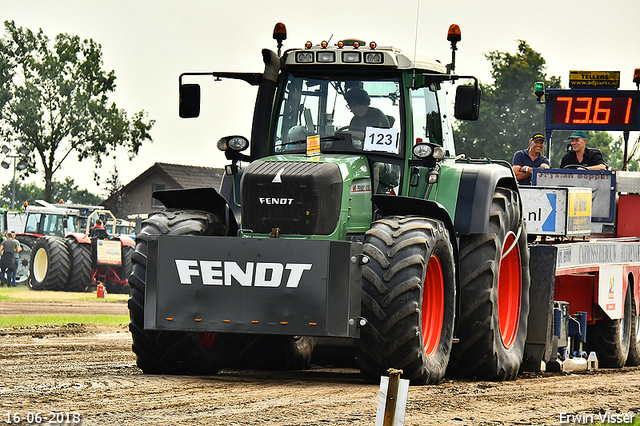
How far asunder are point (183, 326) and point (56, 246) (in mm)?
20011

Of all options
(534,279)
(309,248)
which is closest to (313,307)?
(309,248)

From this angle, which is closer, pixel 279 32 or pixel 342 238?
pixel 342 238

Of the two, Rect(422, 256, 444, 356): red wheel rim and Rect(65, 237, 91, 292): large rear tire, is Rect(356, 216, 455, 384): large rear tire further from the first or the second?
Rect(65, 237, 91, 292): large rear tire

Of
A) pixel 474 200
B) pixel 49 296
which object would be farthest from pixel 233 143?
pixel 49 296

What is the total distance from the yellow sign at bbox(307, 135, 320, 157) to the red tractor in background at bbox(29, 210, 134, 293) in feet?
63.2

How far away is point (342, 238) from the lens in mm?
8961

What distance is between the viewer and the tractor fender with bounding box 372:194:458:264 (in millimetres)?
8805

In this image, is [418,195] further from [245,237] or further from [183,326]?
[183,326]

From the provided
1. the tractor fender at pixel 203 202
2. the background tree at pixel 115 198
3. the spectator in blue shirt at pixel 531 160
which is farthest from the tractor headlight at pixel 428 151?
the background tree at pixel 115 198

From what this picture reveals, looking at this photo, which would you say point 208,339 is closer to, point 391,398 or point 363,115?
point 363,115

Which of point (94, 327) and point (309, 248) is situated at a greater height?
point (309, 248)

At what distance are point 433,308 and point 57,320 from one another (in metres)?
10.2

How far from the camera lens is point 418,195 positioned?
951 cm

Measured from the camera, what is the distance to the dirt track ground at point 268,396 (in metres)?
6.76
